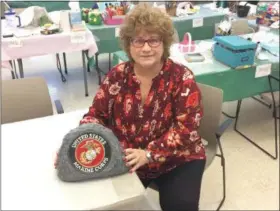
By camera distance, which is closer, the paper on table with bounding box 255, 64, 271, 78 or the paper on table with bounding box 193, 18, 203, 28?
the paper on table with bounding box 255, 64, 271, 78

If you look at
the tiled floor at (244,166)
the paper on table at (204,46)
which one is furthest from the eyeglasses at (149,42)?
the paper on table at (204,46)

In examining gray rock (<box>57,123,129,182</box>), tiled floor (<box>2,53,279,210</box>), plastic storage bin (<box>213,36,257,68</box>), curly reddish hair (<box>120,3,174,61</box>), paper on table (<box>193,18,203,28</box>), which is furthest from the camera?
paper on table (<box>193,18,203,28</box>)

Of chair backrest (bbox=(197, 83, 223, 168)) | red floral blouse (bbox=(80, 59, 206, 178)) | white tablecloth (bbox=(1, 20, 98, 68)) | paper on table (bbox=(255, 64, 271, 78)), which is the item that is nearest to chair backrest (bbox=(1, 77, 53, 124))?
red floral blouse (bbox=(80, 59, 206, 178))

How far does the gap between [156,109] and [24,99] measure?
2.60 feet

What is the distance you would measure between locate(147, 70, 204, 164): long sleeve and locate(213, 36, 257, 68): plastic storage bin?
2.68ft

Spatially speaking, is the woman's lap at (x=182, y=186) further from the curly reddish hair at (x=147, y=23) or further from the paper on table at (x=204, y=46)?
the paper on table at (x=204, y=46)

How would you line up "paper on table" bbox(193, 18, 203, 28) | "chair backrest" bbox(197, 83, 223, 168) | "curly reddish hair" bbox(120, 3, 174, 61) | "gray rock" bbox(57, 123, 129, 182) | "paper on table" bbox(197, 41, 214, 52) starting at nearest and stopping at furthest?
"gray rock" bbox(57, 123, 129, 182)
"curly reddish hair" bbox(120, 3, 174, 61)
"chair backrest" bbox(197, 83, 223, 168)
"paper on table" bbox(197, 41, 214, 52)
"paper on table" bbox(193, 18, 203, 28)

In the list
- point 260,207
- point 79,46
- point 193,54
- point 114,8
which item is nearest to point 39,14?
point 79,46

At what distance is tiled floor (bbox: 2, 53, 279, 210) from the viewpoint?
6.56 ft

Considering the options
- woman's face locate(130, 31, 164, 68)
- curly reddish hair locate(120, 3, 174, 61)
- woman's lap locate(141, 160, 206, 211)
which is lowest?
woman's lap locate(141, 160, 206, 211)

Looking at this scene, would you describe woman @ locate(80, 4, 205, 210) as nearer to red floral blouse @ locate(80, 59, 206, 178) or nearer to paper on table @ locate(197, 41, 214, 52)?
red floral blouse @ locate(80, 59, 206, 178)

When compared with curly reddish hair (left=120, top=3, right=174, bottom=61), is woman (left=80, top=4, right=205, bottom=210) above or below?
below

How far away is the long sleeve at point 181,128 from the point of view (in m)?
1.39

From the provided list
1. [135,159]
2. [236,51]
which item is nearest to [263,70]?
[236,51]
